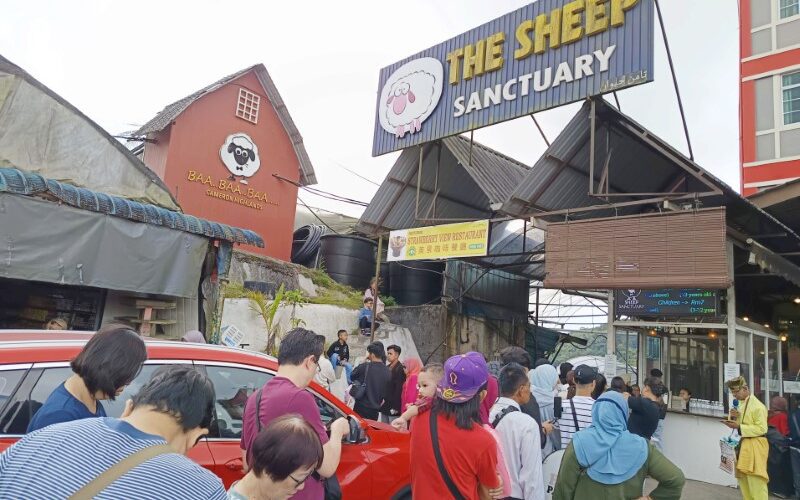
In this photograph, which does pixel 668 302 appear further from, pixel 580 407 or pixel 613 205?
pixel 580 407

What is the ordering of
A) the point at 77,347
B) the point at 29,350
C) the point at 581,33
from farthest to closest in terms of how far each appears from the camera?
the point at 581,33
the point at 77,347
the point at 29,350

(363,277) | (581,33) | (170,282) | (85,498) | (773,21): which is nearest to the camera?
(85,498)

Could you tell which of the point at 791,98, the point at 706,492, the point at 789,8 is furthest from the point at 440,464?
the point at 789,8

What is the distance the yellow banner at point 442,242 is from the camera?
10.0 metres

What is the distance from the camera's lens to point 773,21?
47.7 ft

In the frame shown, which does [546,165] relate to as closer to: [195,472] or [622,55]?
[622,55]

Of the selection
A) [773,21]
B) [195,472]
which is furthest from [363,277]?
[195,472]

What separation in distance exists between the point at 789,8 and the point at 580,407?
15479mm

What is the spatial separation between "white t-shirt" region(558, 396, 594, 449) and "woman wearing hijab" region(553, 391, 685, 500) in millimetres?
1161

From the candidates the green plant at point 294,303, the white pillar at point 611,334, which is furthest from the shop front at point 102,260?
the white pillar at point 611,334

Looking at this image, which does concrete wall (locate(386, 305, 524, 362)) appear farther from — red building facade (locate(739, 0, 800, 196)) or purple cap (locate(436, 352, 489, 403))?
purple cap (locate(436, 352, 489, 403))

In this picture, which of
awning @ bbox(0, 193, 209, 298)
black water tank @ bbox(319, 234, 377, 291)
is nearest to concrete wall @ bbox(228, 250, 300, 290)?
black water tank @ bbox(319, 234, 377, 291)

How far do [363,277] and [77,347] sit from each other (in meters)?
14.2

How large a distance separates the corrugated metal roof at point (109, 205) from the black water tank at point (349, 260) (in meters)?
8.94
